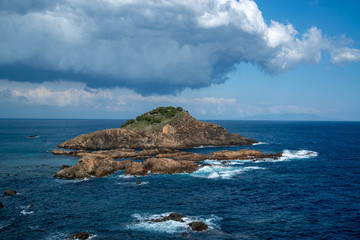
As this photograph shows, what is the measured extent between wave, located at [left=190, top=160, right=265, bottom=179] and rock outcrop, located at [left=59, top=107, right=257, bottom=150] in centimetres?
3959

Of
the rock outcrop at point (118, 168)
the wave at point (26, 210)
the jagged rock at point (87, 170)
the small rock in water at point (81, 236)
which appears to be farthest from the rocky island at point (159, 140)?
the small rock in water at point (81, 236)

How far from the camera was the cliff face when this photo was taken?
364 ft

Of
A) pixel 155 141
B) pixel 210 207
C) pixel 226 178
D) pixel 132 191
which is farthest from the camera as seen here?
pixel 155 141

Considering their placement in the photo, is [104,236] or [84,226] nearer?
[104,236]

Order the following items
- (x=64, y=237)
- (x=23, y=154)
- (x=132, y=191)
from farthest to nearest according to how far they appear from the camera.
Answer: (x=23, y=154)
(x=132, y=191)
(x=64, y=237)

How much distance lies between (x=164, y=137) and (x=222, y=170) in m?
51.2

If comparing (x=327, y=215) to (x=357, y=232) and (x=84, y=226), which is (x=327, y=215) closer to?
(x=357, y=232)

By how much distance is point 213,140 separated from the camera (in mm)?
120250

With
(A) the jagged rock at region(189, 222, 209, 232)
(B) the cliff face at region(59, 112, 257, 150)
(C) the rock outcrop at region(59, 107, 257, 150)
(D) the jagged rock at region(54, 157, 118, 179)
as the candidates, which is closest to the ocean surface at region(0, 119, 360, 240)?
(A) the jagged rock at region(189, 222, 209, 232)

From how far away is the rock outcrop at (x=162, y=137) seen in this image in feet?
365

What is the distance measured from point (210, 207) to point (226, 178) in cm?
1891

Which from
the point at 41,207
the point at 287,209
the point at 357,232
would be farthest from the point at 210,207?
the point at 41,207

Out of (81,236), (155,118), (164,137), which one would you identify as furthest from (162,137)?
(81,236)

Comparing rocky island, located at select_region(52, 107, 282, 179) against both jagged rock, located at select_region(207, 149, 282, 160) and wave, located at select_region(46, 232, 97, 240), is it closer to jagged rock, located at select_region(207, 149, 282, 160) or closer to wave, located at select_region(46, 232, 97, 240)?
jagged rock, located at select_region(207, 149, 282, 160)
